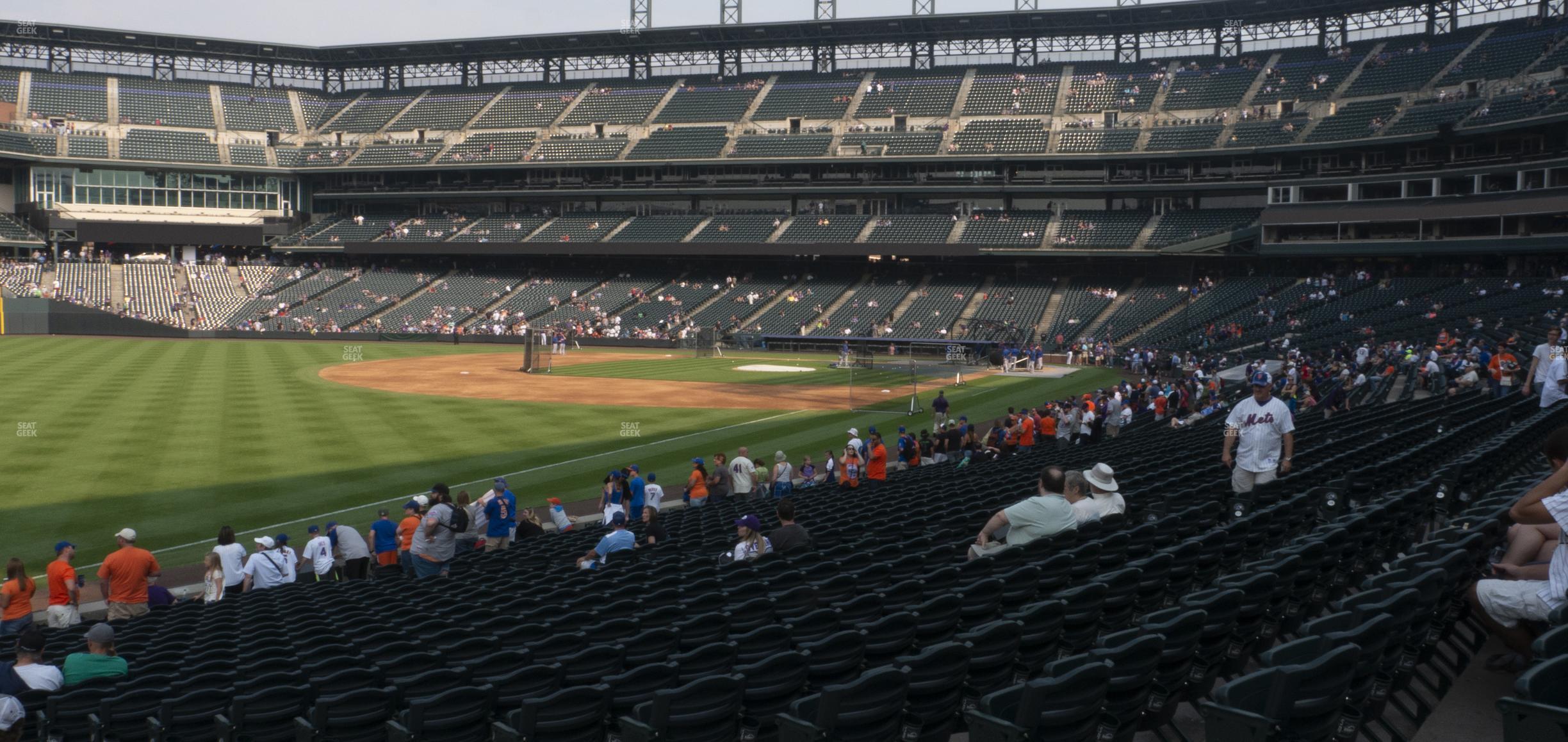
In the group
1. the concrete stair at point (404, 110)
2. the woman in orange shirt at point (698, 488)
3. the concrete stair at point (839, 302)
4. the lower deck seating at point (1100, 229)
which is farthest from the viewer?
the concrete stair at point (404, 110)

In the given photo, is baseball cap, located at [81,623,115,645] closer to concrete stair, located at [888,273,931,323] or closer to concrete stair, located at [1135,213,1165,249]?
concrete stair, located at [888,273,931,323]

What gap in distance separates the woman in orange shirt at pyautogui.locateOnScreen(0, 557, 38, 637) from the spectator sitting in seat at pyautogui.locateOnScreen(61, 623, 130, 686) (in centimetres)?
477

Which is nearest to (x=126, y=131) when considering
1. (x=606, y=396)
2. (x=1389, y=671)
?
(x=606, y=396)

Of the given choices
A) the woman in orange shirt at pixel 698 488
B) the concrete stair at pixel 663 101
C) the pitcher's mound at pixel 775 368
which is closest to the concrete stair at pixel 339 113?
the concrete stair at pixel 663 101

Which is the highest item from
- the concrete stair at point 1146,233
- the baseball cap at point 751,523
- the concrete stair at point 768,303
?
the concrete stair at point 1146,233

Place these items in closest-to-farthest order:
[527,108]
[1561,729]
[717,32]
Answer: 1. [1561,729]
2. [717,32]
3. [527,108]

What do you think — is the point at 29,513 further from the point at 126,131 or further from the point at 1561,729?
the point at 126,131

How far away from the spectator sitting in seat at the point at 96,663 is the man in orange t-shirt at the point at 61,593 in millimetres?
5097

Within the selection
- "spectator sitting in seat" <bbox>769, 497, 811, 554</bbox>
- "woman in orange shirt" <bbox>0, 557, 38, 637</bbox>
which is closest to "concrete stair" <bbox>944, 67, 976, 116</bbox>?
"spectator sitting in seat" <bbox>769, 497, 811, 554</bbox>

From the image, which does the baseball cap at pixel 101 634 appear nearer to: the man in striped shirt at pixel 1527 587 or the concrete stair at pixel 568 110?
the man in striped shirt at pixel 1527 587

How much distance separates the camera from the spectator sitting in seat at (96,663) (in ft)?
29.5

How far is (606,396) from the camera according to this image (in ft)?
142

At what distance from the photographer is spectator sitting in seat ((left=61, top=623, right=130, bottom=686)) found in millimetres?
8977

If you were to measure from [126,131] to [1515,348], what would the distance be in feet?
304
